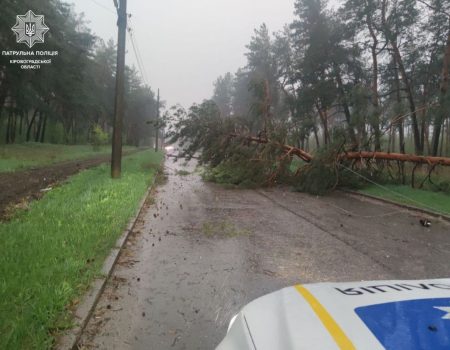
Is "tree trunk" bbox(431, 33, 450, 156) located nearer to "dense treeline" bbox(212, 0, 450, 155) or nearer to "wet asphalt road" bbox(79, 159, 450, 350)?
"dense treeline" bbox(212, 0, 450, 155)

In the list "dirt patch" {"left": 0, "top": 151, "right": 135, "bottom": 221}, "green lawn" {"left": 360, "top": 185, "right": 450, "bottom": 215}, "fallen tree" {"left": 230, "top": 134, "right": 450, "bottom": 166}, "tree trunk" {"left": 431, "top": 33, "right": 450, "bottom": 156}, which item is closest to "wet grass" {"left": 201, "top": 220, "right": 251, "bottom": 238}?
"dirt patch" {"left": 0, "top": 151, "right": 135, "bottom": 221}

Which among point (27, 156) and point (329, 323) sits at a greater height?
point (329, 323)

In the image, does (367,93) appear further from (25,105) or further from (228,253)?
(25,105)

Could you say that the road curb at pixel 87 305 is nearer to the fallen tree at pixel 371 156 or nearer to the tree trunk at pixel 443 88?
the fallen tree at pixel 371 156

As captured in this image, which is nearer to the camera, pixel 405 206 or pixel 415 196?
pixel 405 206

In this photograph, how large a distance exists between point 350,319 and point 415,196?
12.9m

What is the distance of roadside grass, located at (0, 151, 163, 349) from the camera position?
3.33m

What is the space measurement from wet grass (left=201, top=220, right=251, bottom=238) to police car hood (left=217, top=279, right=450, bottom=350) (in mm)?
5315

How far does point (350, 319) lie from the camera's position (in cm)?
177

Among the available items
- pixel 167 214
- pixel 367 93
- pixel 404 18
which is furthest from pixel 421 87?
pixel 167 214

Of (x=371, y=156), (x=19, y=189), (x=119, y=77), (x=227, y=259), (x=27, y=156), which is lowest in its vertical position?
(x=227, y=259)

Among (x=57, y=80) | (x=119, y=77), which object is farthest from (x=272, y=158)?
(x=57, y=80)

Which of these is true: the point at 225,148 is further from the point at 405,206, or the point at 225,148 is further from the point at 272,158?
the point at 405,206

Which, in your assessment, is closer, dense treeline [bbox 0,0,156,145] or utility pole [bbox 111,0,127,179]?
utility pole [bbox 111,0,127,179]
